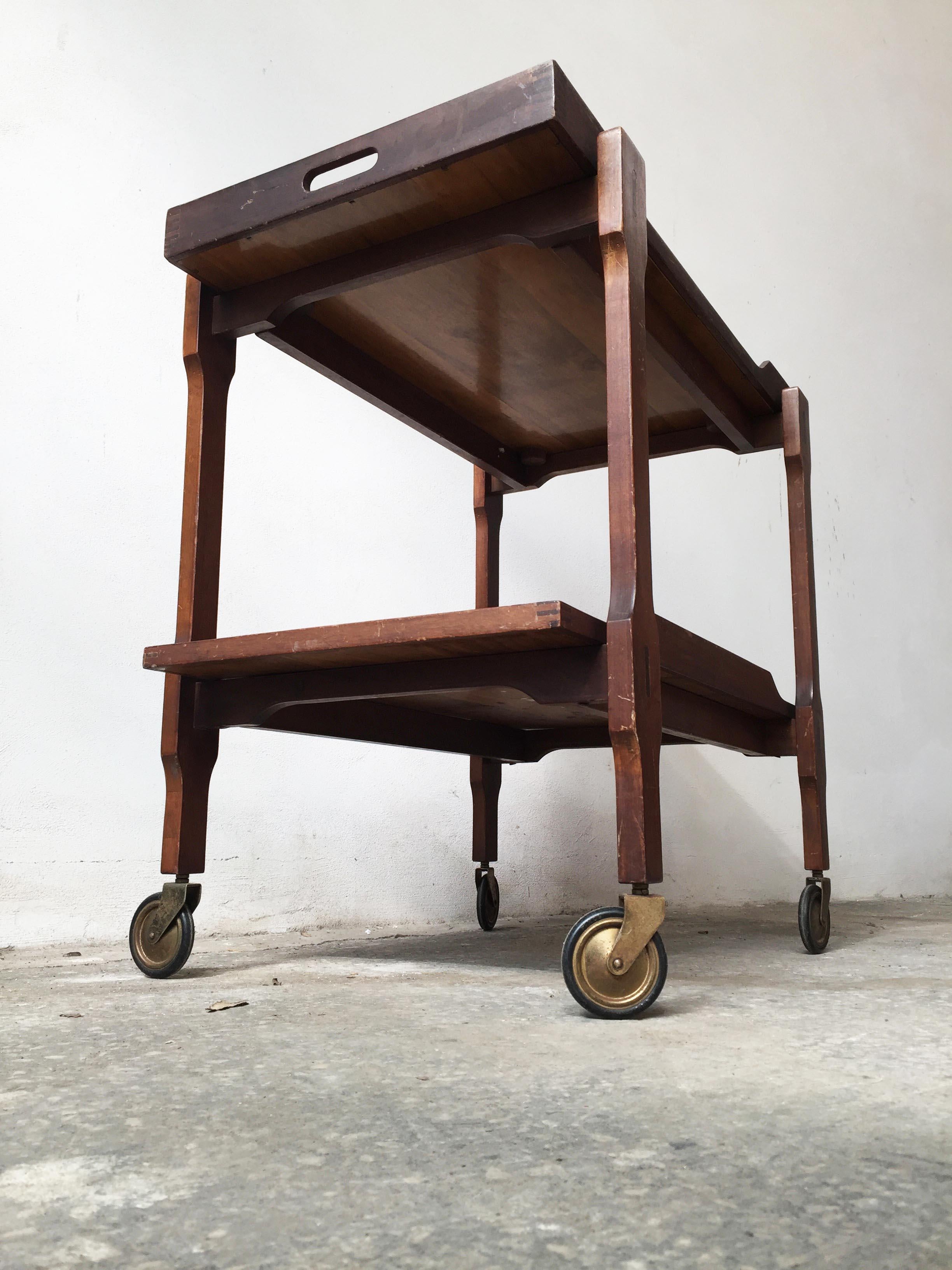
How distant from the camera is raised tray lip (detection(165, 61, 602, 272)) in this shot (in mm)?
1107

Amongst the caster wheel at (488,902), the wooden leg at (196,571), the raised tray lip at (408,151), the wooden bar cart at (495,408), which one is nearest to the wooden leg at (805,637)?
the wooden bar cart at (495,408)

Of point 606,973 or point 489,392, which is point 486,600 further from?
point 606,973

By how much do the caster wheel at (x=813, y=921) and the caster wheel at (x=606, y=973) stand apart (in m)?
0.60

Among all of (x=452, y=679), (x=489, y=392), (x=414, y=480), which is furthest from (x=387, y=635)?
(x=414, y=480)

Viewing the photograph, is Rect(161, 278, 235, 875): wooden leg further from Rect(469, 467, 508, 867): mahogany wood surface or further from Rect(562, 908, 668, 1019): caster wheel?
Rect(469, 467, 508, 867): mahogany wood surface

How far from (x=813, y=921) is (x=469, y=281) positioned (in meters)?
1.17

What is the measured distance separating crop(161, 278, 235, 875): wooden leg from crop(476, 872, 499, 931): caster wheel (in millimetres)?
799

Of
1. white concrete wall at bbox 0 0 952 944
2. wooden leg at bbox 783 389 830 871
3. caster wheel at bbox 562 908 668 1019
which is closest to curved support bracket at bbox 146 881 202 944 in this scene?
white concrete wall at bbox 0 0 952 944

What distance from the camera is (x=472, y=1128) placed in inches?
25.0

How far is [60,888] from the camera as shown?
5.50 ft

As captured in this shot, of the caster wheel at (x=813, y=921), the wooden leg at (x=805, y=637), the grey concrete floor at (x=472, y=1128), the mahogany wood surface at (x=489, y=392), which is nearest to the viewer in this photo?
the grey concrete floor at (x=472, y=1128)

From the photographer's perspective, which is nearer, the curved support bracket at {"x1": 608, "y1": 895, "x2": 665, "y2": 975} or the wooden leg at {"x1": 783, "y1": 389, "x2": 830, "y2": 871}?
the curved support bracket at {"x1": 608, "y1": 895, "x2": 665, "y2": 975}

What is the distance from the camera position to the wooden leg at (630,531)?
1075 millimetres

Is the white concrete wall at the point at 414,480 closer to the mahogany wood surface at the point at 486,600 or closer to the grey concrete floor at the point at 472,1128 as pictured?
the mahogany wood surface at the point at 486,600
